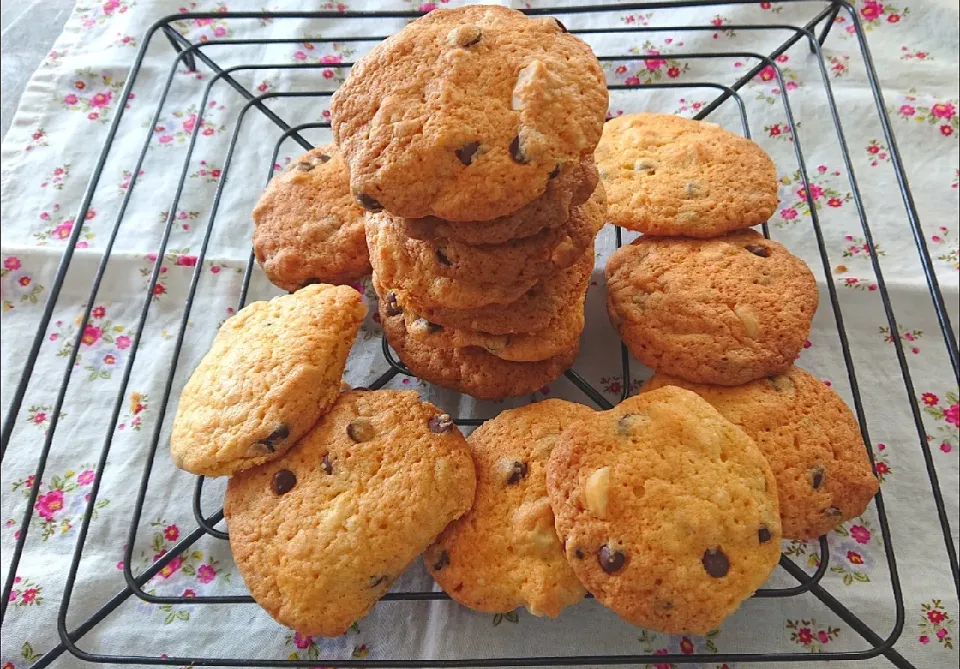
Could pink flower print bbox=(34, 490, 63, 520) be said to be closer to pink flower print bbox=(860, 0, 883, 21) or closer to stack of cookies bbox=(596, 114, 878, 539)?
stack of cookies bbox=(596, 114, 878, 539)

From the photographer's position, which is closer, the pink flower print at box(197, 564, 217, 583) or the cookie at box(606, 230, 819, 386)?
the cookie at box(606, 230, 819, 386)

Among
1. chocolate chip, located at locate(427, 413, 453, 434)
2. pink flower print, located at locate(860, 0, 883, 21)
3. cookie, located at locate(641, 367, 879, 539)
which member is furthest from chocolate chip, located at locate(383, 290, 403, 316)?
pink flower print, located at locate(860, 0, 883, 21)

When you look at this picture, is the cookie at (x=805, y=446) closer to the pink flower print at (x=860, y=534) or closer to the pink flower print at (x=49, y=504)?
the pink flower print at (x=860, y=534)

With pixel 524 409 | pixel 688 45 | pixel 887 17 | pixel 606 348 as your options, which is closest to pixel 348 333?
pixel 524 409

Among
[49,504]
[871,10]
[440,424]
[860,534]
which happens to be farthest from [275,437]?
[871,10]

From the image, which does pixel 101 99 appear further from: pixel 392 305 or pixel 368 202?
pixel 368 202

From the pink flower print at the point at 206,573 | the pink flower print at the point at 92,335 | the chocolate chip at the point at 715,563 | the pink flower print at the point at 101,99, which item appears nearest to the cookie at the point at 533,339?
the chocolate chip at the point at 715,563

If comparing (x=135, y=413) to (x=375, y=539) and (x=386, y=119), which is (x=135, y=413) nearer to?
(x=375, y=539)
